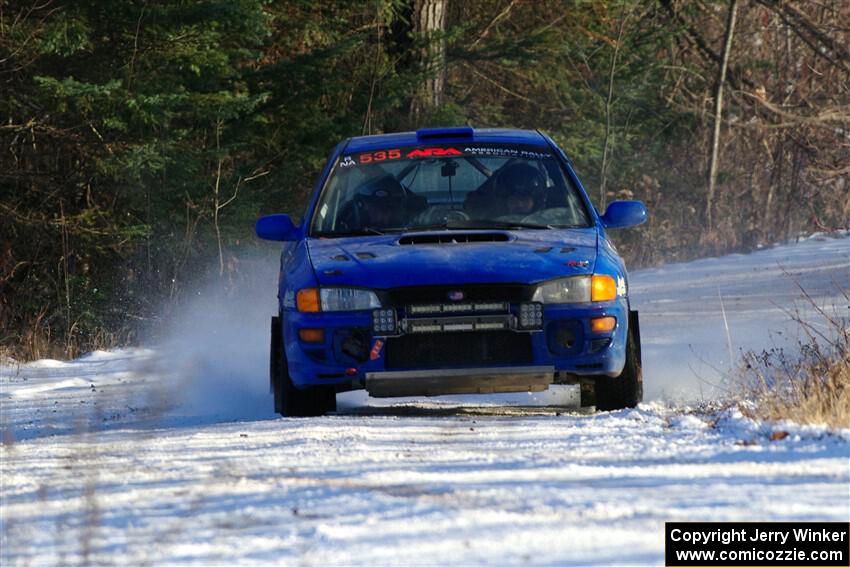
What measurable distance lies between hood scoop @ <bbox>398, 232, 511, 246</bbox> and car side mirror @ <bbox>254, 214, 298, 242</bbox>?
3.19 ft

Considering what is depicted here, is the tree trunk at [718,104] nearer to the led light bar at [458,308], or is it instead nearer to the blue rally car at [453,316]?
the blue rally car at [453,316]

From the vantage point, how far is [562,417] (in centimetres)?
824

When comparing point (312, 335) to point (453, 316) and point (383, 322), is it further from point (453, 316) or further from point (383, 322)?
point (453, 316)

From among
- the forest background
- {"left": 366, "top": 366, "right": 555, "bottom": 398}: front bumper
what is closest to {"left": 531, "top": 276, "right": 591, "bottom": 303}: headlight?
{"left": 366, "top": 366, "right": 555, "bottom": 398}: front bumper

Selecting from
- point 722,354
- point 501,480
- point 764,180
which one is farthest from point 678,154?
point 501,480

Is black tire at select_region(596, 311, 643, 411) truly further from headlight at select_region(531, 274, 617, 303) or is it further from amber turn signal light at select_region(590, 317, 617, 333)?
headlight at select_region(531, 274, 617, 303)

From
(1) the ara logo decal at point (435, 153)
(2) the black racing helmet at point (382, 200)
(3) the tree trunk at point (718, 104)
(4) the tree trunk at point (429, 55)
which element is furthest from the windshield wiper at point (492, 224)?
(3) the tree trunk at point (718, 104)

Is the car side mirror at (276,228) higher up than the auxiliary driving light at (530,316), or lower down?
higher up

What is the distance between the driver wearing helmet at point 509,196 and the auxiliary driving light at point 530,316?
140 centimetres

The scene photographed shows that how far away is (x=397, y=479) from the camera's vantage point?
568 cm

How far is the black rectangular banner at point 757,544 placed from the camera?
4391mm

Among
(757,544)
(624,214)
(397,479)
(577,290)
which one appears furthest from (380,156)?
(757,544)

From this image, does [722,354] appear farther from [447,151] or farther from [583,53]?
[583,53]

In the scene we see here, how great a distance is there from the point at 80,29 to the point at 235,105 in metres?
2.40
